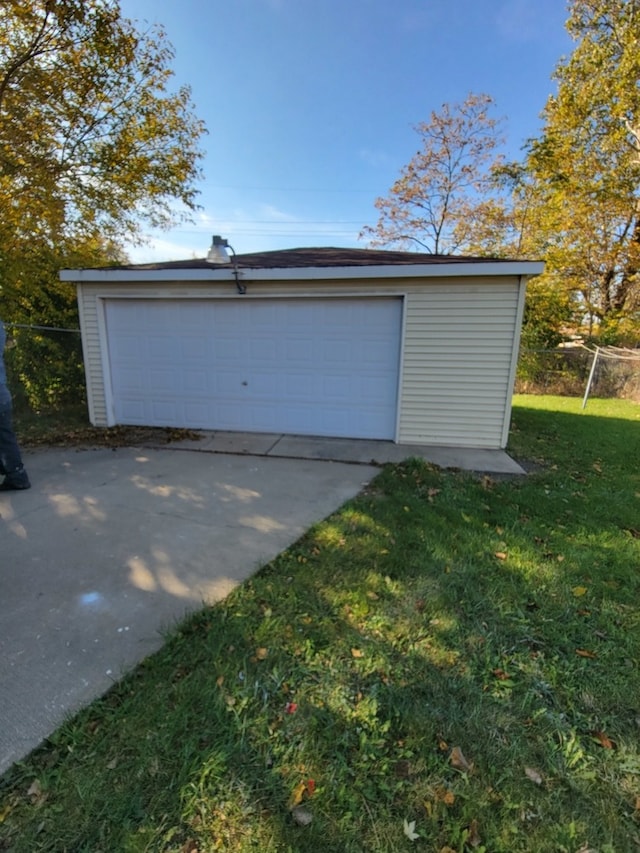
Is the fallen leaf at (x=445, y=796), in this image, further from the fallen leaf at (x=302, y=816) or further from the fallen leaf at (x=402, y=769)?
the fallen leaf at (x=302, y=816)

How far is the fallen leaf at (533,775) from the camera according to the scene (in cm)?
144

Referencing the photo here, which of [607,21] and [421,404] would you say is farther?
[607,21]

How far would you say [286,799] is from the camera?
1363 mm

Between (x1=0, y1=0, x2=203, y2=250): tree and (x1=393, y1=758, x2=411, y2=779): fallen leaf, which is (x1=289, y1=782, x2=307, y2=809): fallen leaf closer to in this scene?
(x1=393, y1=758, x2=411, y2=779): fallen leaf

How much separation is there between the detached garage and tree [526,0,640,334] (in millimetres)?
11010

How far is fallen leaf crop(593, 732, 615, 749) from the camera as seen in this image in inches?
61.6

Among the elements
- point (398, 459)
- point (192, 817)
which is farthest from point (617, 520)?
point (192, 817)

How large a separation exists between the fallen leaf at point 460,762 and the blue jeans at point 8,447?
439cm

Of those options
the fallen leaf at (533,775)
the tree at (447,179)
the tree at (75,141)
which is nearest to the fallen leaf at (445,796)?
the fallen leaf at (533,775)

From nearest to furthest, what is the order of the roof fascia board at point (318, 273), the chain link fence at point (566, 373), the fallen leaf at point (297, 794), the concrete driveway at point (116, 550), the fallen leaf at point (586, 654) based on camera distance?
the fallen leaf at point (297, 794)
the concrete driveway at point (116, 550)
the fallen leaf at point (586, 654)
the roof fascia board at point (318, 273)
the chain link fence at point (566, 373)

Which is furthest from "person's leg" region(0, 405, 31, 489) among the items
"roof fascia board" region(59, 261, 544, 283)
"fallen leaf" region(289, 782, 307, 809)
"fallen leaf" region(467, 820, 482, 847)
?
Result: "fallen leaf" region(467, 820, 482, 847)

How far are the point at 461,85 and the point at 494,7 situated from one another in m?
6.89

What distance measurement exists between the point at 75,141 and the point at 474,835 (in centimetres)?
999

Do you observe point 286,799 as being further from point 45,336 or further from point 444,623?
point 45,336
